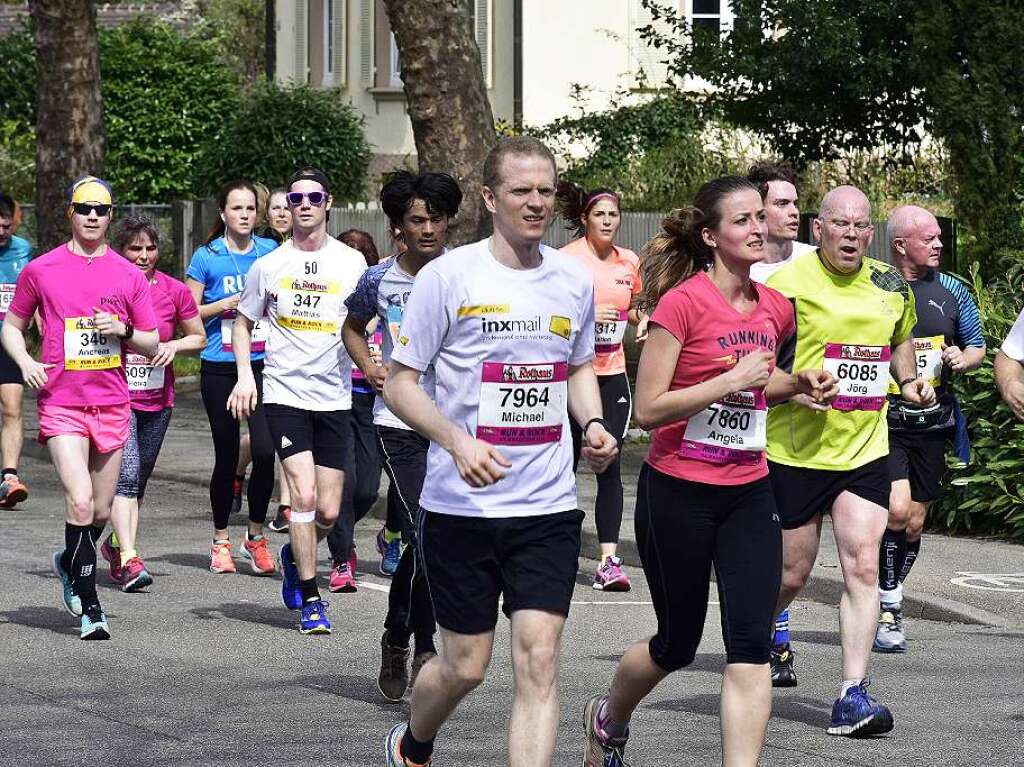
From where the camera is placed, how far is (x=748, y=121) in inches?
792

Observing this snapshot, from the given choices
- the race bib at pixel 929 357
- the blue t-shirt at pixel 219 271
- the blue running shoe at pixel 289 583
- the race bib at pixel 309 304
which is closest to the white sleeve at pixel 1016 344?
the race bib at pixel 929 357

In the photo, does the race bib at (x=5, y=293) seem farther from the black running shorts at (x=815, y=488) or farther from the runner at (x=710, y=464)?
the runner at (x=710, y=464)

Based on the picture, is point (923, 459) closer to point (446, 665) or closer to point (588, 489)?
point (446, 665)

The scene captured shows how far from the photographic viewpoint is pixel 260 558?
11875mm

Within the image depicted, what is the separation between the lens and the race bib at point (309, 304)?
1030 centimetres

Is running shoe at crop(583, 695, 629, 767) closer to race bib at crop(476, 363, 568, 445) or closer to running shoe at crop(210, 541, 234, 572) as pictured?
race bib at crop(476, 363, 568, 445)

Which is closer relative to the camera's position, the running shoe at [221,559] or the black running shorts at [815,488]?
the black running shorts at [815,488]

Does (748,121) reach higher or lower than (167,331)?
higher

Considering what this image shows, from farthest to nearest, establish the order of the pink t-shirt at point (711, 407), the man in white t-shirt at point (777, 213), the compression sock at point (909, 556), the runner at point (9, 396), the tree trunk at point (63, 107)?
the tree trunk at point (63, 107)
the runner at point (9, 396)
the compression sock at point (909, 556)
the man in white t-shirt at point (777, 213)
the pink t-shirt at point (711, 407)

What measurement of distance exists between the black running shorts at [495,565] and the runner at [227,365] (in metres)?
5.49

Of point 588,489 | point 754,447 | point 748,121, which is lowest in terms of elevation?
point 588,489

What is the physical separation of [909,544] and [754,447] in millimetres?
3435

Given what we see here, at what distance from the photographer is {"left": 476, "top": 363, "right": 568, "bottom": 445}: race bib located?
6199mm

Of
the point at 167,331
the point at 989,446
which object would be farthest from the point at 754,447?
the point at 989,446
